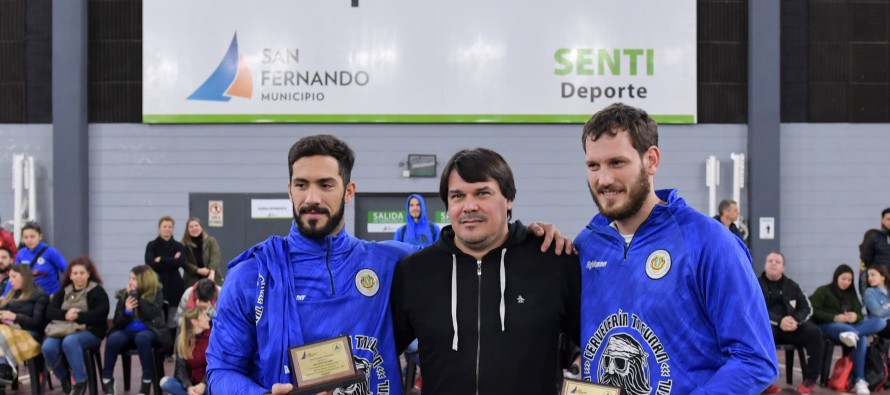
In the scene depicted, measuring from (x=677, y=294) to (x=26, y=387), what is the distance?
7.91m

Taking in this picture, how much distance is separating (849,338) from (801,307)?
1.68 feet

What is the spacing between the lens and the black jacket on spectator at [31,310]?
25.0 ft

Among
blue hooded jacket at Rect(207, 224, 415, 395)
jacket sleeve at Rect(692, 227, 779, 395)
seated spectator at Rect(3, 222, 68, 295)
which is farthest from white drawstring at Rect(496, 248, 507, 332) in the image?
seated spectator at Rect(3, 222, 68, 295)

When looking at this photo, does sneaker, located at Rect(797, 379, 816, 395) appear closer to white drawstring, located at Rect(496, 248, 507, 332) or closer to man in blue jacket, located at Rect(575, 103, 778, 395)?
man in blue jacket, located at Rect(575, 103, 778, 395)

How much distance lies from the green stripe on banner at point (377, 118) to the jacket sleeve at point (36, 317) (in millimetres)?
4768

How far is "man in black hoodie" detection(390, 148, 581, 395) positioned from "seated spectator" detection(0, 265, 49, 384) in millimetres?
6383

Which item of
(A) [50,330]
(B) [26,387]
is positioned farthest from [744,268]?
(B) [26,387]

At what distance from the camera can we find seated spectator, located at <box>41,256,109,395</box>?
7.36 metres

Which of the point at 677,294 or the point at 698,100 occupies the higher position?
the point at 698,100

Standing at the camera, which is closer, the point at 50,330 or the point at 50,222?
the point at 50,330

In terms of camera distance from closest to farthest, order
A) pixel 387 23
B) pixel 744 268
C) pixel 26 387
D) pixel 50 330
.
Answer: pixel 744 268, pixel 50 330, pixel 26 387, pixel 387 23

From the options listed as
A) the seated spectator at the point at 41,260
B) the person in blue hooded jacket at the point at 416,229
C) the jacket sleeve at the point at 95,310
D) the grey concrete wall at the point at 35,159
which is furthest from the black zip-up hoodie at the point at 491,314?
the grey concrete wall at the point at 35,159

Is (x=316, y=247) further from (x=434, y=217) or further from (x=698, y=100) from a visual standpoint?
(x=698, y=100)

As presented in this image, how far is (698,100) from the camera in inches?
489
